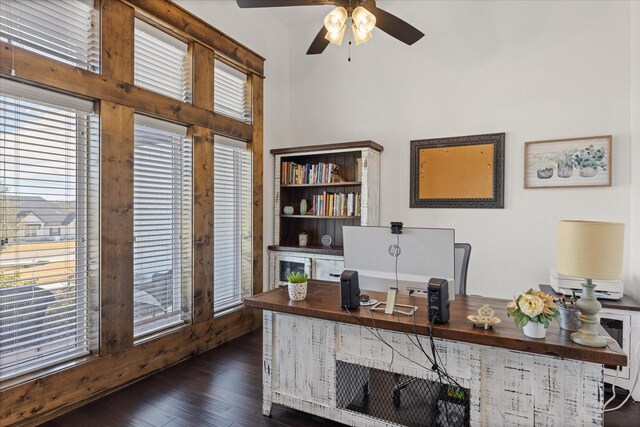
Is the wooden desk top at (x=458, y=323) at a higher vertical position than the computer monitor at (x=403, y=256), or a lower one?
lower

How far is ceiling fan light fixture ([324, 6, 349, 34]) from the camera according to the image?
225cm

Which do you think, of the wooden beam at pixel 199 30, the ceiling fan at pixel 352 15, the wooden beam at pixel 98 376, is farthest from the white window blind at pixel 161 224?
the ceiling fan at pixel 352 15

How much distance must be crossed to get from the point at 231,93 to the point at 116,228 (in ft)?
6.14

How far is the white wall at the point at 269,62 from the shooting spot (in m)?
3.60

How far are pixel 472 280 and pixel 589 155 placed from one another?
1.54 metres

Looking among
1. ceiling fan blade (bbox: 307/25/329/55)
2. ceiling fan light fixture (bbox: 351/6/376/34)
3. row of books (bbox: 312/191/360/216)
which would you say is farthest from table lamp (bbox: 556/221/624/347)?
row of books (bbox: 312/191/360/216)

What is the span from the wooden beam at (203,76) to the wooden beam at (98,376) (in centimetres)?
208

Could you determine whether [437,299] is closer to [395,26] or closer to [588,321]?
[588,321]

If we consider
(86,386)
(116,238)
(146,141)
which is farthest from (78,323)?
(146,141)

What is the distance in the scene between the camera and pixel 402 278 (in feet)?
6.17

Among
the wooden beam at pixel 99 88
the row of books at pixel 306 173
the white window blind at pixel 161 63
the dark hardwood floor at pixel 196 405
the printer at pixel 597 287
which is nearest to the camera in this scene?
the wooden beam at pixel 99 88

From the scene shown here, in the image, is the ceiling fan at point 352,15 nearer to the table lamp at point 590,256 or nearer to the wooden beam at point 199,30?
the wooden beam at point 199,30

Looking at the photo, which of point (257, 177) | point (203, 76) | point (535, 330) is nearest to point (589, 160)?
point (535, 330)

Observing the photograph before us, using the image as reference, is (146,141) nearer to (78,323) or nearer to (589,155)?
(78,323)
